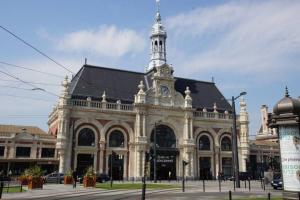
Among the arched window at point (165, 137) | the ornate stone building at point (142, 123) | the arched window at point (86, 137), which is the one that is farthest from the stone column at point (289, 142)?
the arched window at point (165, 137)

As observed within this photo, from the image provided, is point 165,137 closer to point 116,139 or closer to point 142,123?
point 142,123

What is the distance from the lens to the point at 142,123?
50125mm

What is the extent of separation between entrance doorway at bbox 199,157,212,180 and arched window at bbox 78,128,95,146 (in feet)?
60.4

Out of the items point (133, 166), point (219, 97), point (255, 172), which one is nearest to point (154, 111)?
point (133, 166)

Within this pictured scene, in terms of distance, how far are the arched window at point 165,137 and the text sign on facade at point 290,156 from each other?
3874 centimetres

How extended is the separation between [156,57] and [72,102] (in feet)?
67.2

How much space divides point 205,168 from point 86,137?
20.5 metres

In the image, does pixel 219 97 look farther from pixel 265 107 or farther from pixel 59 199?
pixel 59 199

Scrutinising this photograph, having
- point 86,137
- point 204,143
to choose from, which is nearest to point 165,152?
point 204,143

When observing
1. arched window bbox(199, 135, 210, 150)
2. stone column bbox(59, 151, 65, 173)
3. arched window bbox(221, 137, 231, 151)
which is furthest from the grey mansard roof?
stone column bbox(59, 151, 65, 173)

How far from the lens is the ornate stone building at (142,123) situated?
46.6 meters

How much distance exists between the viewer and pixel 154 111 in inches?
2042

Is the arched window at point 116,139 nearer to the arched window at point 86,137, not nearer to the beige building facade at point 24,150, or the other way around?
the arched window at point 86,137

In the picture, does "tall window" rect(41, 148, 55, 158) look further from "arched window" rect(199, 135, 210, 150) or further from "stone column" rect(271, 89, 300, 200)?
"stone column" rect(271, 89, 300, 200)
